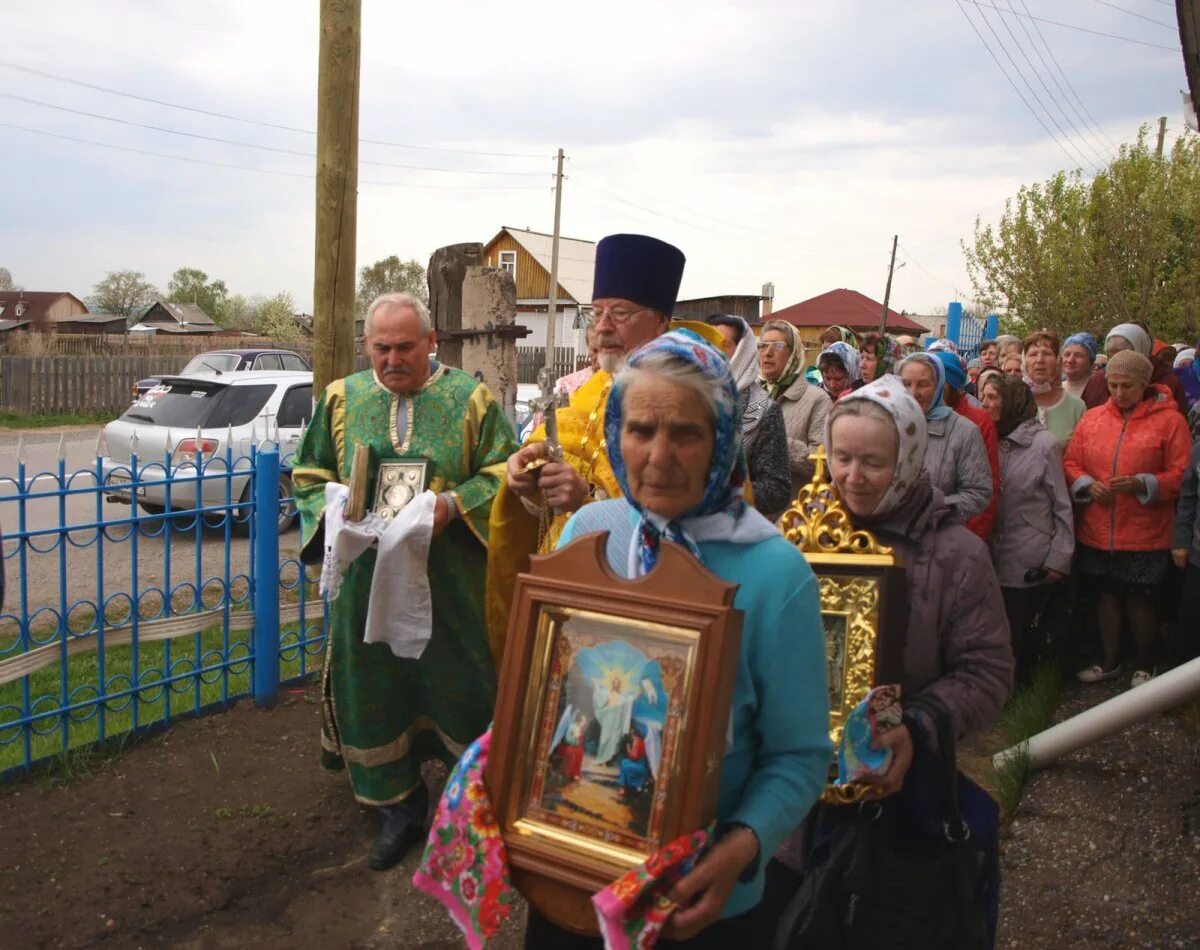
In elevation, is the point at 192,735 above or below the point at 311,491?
below

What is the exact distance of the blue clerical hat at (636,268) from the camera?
3.03 m

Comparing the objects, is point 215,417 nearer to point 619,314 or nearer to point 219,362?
point 619,314

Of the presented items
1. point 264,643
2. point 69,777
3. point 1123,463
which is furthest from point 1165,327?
point 69,777

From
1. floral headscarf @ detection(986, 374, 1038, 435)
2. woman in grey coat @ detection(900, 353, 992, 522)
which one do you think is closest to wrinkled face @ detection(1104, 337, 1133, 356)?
floral headscarf @ detection(986, 374, 1038, 435)

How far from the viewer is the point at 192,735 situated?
188 inches

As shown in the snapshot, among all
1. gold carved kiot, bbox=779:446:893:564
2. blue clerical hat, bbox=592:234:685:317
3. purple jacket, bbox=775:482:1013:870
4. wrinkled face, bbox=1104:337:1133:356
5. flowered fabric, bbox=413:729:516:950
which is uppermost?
blue clerical hat, bbox=592:234:685:317

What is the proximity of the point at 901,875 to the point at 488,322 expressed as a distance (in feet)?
13.1

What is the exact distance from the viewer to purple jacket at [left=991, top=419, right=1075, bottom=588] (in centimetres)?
537

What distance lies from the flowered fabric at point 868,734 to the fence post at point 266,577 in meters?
3.64

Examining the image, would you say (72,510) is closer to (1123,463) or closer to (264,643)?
(264,643)

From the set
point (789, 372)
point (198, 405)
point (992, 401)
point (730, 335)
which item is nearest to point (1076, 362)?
point (992, 401)

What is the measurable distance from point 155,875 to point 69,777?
86cm

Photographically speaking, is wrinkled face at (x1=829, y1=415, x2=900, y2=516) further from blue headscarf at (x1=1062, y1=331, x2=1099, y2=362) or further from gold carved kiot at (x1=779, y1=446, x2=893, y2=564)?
blue headscarf at (x1=1062, y1=331, x2=1099, y2=362)

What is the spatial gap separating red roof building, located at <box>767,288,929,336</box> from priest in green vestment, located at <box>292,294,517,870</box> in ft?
147
